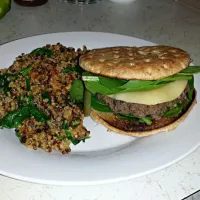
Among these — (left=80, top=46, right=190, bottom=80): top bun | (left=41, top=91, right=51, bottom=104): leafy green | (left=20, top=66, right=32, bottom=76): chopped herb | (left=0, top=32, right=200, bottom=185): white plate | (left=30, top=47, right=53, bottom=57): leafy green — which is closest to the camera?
(left=0, top=32, right=200, bottom=185): white plate

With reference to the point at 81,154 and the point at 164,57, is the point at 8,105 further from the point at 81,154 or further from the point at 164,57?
the point at 164,57

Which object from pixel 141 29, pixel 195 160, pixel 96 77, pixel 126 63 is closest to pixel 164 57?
pixel 126 63

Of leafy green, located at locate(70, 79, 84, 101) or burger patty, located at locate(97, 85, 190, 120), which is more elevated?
burger patty, located at locate(97, 85, 190, 120)

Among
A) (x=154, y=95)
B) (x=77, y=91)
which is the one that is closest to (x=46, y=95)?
(x=77, y=91)

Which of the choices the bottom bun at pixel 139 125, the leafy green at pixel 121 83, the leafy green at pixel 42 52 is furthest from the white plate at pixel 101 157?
the leafy green at pixel 42 52

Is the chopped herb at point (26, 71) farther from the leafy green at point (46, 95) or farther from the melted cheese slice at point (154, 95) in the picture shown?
the melted cheese slice at point (154, 95)

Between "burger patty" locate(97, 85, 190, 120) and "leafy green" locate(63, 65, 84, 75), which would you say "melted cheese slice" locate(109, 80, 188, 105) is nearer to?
"burger patty" locate(97, 85, 190, 120)

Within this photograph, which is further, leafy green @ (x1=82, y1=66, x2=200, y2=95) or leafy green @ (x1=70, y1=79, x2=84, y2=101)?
leafy green @ (x1=70, y1=79, x2=84, y2=101)

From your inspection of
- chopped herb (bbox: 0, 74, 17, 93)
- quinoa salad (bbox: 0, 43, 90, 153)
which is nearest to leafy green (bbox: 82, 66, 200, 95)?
quinoa salad (bbox: 0, 43, 90, 153)
